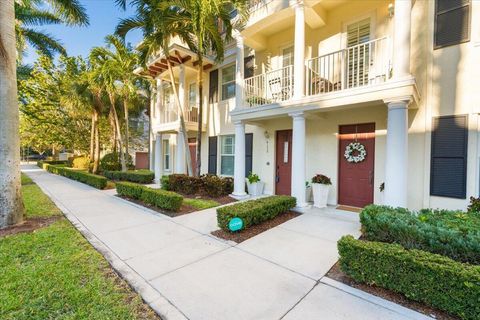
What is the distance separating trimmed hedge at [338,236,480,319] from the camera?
2.37 m

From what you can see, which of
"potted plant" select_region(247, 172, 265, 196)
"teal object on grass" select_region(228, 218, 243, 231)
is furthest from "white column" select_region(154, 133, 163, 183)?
"teal object on grass" select_region(228, 218, 243, 231)

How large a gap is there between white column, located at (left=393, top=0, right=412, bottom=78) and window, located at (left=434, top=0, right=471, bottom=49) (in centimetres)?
136

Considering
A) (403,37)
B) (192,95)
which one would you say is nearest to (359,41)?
(403,37)

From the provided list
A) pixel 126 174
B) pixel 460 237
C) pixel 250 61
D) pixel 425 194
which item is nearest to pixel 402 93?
pixel 425 194

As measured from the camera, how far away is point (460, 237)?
119 inches

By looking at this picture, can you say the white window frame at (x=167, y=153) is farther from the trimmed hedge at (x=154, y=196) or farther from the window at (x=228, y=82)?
the window at (x=228, y=82)

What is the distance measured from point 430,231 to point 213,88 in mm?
10459

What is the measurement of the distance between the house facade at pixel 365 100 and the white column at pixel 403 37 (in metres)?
0.02

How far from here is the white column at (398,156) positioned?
5.03 meters

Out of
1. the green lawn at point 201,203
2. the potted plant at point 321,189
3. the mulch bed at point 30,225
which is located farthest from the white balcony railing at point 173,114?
the potted plant at point 321,189

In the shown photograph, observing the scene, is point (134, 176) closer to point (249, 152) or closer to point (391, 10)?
point (249, 152)

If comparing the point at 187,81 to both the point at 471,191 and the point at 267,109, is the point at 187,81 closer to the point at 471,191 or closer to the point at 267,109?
the point at 267,109

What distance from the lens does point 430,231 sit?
3289mm

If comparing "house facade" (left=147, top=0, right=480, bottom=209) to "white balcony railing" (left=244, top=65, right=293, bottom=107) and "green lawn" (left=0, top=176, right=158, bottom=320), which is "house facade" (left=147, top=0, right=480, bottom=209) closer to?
"white balcony railing" (left=244, top=65, right=293, bottom=107)
